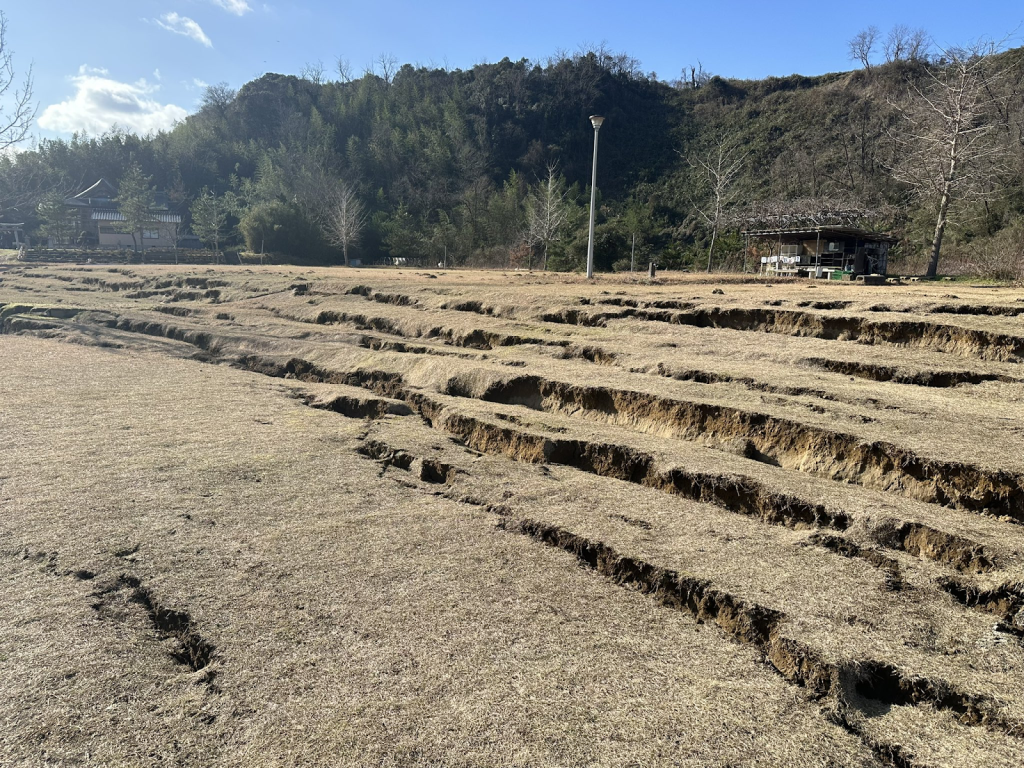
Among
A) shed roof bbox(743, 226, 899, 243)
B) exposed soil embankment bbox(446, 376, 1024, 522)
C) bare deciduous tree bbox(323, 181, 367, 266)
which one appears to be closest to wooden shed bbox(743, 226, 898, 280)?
shed roof bbox(743, 226, 899, 243)

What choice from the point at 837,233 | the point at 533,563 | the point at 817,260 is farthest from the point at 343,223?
the point at 533,563

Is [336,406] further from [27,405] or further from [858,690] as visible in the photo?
[858,690]

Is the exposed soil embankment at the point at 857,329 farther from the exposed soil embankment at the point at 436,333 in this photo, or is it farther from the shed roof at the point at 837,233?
the shed roof at the point at 837,233

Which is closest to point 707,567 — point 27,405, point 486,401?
point 486,401

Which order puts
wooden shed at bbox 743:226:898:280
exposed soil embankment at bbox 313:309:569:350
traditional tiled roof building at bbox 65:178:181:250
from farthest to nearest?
1. traditional tiled roof building at bbox 65:178:181:250
2. wooden shed at bbox 743:226:898:280
3. exposed soil embankment at bbox 313:309:569:350

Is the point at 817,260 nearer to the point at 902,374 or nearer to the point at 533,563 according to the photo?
the point at 902,374

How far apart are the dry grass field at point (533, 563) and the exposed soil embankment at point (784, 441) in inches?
1.1

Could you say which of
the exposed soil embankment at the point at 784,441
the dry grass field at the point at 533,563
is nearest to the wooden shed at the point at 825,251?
the dry grass field at the point at 533,563

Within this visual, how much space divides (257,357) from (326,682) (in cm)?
1039

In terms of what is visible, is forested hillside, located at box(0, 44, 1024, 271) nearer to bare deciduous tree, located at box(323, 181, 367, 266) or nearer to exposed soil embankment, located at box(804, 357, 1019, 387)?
bare deciduous tree, located at box(323, 181, 367, 266)

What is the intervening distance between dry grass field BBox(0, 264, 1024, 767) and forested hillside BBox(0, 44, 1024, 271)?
23.3 metres

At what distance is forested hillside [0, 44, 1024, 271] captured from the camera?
4003cm

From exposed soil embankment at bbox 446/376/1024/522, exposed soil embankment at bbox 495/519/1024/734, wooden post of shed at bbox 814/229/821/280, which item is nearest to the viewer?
exposed soil embankment at bbox 495/519/1024/734

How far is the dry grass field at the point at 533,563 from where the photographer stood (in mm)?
2975
